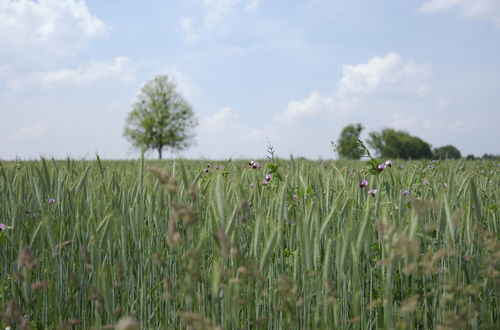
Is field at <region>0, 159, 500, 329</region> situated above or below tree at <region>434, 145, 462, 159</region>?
below

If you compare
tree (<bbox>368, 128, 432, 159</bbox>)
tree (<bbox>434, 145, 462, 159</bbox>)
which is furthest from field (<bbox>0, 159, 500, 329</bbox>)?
tree (<bbox>368, 128, 432, 159</bbox>)

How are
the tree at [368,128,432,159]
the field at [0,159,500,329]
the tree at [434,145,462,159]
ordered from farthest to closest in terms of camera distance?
the tree at [368,128,432,159]
the tree at [434,145,462,159]
the field at [0,159,500,329]

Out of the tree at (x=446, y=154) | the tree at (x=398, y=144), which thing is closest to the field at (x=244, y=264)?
the tree at (x=446, y=154)

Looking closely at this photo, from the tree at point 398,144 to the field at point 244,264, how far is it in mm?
47774

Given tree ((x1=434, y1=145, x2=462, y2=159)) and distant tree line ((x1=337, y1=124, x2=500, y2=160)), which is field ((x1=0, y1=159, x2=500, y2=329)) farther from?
distant tree line ((x1=337, y1=124, x2=500, y2=160))

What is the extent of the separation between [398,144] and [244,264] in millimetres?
52700

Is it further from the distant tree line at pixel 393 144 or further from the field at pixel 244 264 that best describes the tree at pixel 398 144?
the field at pixel 244 264

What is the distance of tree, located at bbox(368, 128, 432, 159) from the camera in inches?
1939

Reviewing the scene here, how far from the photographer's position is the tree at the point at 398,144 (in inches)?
1939

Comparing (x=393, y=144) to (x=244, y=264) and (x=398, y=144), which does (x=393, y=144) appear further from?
(x=244, y=264)

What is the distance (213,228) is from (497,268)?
1.22 m

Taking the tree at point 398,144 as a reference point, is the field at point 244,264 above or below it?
below

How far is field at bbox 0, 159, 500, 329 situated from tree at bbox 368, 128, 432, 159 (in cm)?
4777

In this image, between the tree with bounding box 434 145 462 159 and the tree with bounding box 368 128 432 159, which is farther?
the tree with bounding box 368 128 432 159
